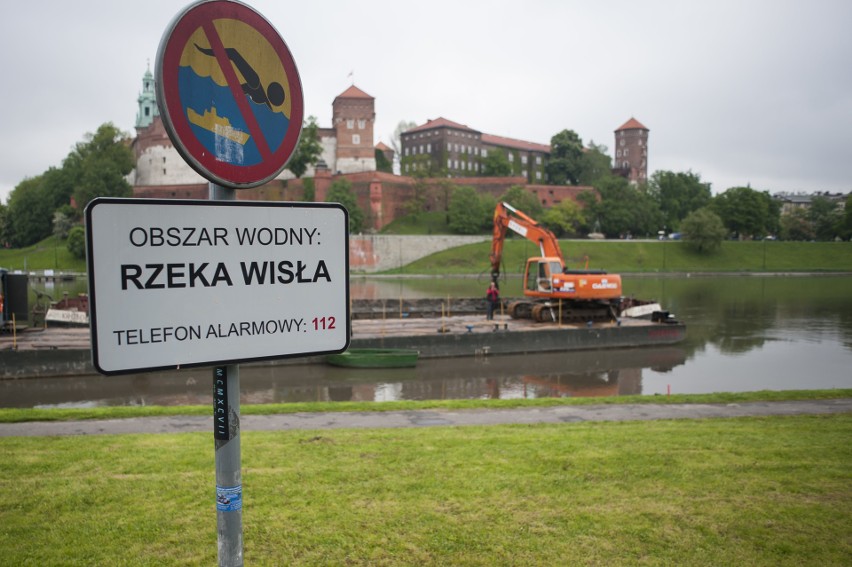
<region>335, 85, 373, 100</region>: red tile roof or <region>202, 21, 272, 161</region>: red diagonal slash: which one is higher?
A: <region>335, 85, 373, 100</region>: red tile roof

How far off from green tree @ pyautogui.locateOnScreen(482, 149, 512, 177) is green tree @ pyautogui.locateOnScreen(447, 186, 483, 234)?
24.1m

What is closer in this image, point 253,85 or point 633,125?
point 253,85

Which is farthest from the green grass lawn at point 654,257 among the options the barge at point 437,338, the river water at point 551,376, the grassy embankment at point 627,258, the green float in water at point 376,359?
the green float in water at point 376,359

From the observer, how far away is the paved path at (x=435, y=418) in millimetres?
10156

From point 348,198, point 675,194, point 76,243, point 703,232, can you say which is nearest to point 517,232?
point 348,198

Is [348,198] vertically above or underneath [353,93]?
underneath

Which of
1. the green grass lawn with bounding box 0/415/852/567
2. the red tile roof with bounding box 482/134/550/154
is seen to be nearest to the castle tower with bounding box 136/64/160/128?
the red tile roof with bounding box 482/134/550/154

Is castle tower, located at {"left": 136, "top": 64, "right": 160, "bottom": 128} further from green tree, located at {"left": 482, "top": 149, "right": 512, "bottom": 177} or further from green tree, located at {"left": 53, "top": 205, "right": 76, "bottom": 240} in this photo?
green tree, located at {"left": 482, "top": 149, "right": 512, "bottom": 177}

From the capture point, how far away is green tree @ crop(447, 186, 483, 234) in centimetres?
8981

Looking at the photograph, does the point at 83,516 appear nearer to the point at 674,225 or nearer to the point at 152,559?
the point at 152,559

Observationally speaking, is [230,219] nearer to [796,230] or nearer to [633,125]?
[796,230]

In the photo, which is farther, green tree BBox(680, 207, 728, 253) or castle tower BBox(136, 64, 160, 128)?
castle tower BBox(136, 64, 160, 128)

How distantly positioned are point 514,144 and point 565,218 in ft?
123

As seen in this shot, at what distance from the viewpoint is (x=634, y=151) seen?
443ft
